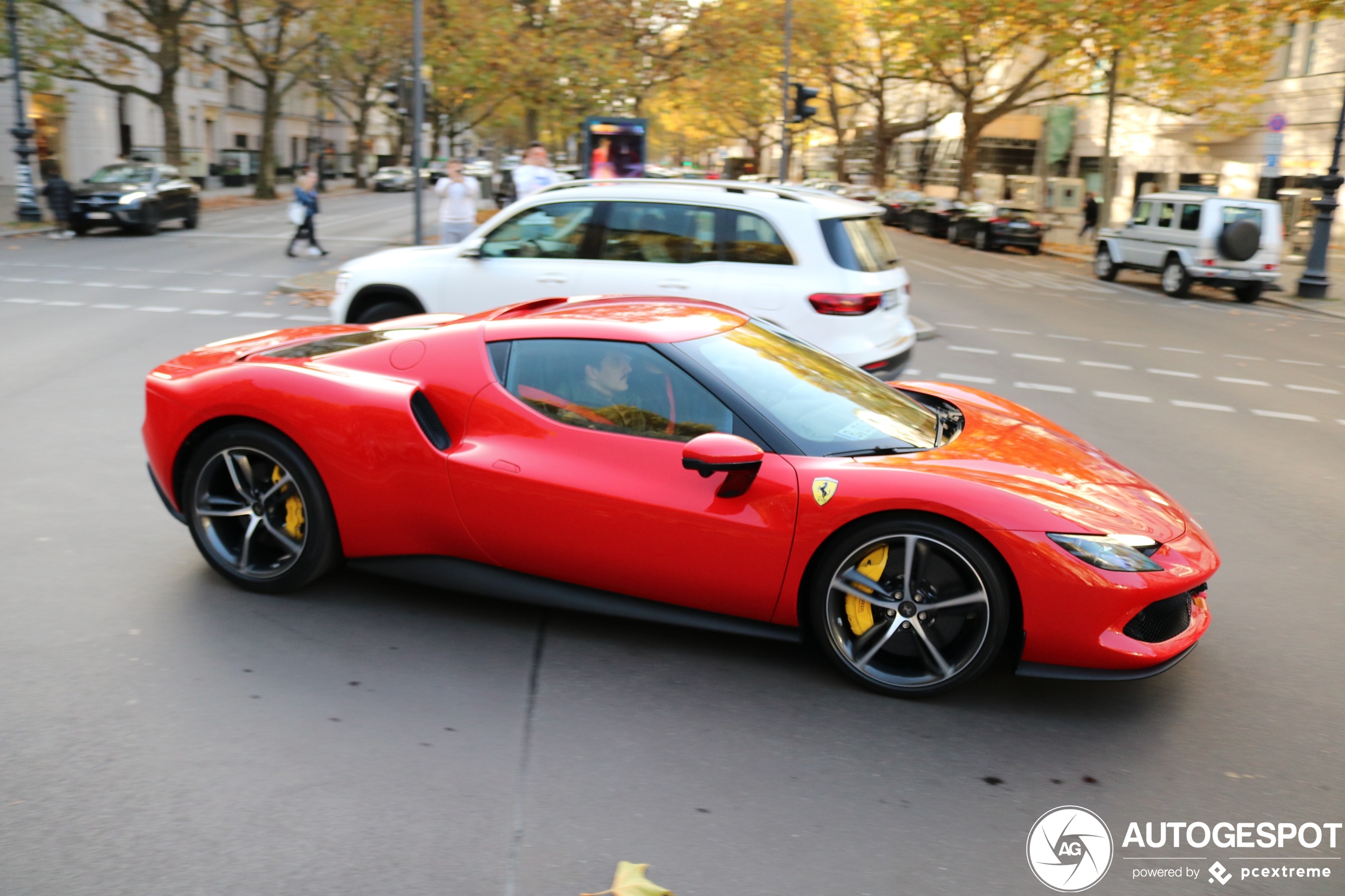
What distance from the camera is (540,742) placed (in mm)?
3736

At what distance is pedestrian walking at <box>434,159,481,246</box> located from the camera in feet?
53.6

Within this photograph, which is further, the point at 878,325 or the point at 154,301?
the point at 154,301

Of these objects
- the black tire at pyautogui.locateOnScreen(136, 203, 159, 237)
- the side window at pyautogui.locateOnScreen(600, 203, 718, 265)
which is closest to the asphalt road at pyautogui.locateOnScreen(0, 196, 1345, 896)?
the side window at pyautogui.locateOnScreen(600, 203, 718, 265)

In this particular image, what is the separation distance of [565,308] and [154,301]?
11.0 meters

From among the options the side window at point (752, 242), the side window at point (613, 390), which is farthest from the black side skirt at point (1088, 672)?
the side window at point (752, 242)

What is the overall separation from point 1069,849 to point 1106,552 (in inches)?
41.8

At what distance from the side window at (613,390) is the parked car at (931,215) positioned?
32225 millimetres

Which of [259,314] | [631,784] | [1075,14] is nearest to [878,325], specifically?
[631,784]

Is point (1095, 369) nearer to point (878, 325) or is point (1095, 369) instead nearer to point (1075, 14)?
point (878, 325)

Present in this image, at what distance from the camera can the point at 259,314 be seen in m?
13.6

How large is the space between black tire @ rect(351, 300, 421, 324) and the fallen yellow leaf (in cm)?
760

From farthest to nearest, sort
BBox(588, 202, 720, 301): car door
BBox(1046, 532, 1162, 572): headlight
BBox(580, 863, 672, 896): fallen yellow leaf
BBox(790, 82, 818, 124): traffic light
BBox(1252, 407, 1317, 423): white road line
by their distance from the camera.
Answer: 1. BBox(790, 82, 818, 124): traffic light
2. BBox(1252, 407, 1317, 423): white road line
3. BBox(588, 202, 720, 301): car door
4. BBox(1046, 532, 1162, 572): headlight
5. BBox(580, 863, 672, 896): fallen yellow leaf

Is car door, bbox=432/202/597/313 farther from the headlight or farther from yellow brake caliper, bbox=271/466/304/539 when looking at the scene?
the headlight

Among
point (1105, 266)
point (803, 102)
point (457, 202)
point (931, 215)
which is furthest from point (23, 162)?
point (931, 215)
